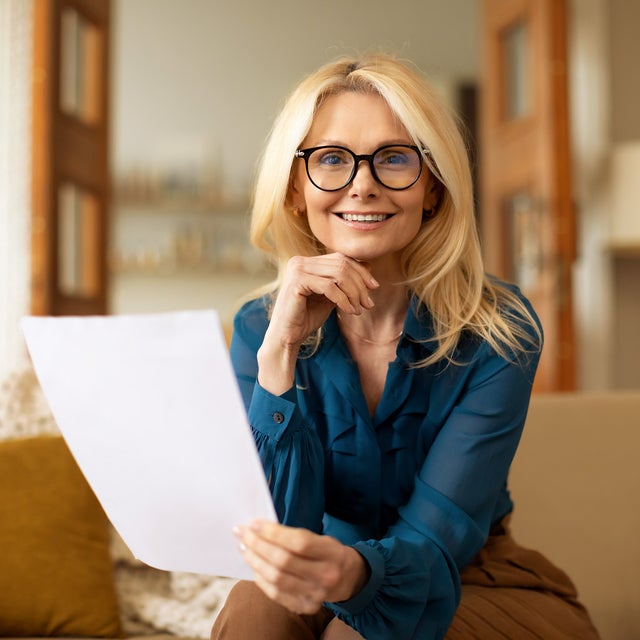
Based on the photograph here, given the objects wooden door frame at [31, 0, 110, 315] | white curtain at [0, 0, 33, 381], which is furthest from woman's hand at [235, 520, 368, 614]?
white curtain at [0, 0, 33, 381]

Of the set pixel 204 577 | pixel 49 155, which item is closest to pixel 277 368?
pixel 204 577

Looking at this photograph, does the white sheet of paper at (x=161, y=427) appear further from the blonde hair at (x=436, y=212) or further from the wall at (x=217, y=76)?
the wall at (x=217, y=76)

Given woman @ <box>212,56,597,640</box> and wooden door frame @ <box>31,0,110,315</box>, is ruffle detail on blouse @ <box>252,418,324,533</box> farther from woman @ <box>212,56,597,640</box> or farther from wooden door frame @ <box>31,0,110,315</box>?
wooden door frame @ <box>31,0,110,315</box>

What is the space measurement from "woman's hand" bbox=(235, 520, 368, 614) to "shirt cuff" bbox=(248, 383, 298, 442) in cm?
31

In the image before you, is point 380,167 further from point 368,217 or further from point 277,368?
point 277,368

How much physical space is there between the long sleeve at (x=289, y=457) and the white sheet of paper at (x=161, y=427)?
0.89 feet

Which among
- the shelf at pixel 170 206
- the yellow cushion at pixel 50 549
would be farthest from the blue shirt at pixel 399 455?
the shelf at pixel 170 206

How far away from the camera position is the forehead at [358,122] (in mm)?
1305

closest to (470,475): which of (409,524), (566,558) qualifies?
(409,524)

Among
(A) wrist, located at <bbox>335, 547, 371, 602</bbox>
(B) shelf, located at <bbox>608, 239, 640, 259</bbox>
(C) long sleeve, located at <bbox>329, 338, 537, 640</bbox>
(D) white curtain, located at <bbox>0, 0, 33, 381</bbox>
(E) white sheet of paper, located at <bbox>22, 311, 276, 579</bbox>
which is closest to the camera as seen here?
(E) white sheet of paper, located at <bbox>22, 311, 276, 579</bbox>

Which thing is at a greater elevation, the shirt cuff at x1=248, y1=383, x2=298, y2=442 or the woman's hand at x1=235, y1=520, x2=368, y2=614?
the shirt cuff at x1=248, y1=383, x2=298, y2=442

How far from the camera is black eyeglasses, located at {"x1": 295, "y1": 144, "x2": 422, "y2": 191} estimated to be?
131 cm

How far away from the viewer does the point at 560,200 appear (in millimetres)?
3383

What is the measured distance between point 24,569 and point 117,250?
4.35m
